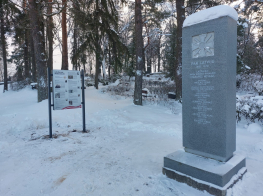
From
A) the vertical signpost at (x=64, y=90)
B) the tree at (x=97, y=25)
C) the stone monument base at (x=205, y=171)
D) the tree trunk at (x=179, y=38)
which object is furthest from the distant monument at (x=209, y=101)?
the tree at (x=97, y=25)

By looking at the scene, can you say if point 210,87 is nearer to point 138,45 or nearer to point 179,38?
point 138,45

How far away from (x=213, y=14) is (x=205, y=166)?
249cm

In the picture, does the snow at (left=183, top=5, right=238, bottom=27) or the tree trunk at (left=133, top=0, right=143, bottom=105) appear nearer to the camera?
the snow at (left=183, top=5, right=238, bottom=27)

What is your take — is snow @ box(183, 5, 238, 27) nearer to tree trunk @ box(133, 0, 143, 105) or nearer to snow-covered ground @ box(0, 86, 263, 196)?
snow-covered ground @ box(0, 86, 263, 196)

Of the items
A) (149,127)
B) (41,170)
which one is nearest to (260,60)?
(149,127)

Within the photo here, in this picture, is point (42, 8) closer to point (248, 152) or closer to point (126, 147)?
point (126, 147)

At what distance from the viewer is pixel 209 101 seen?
3.31 meters

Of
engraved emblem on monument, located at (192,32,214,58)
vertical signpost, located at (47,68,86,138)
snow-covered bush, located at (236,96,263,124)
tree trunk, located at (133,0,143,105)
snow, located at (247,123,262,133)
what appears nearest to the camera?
engraved emblem on monument, located at (192,32,214,58)

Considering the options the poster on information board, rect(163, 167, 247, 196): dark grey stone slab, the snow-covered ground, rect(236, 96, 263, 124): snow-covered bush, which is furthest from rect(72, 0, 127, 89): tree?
rect(163, 167, 247, 196): dark grey stone slab

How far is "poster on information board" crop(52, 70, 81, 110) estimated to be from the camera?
5.77 m

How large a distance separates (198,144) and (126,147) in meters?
2.01

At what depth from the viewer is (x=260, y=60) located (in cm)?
1329

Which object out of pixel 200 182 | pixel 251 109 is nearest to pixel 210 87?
pixel 200 182

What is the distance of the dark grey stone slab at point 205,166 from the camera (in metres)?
2.83
